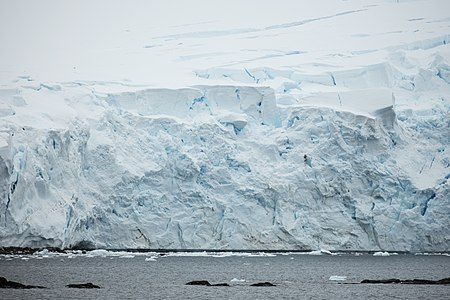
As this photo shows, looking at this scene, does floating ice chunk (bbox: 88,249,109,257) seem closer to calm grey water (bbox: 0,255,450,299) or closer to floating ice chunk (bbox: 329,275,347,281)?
calm grey water (bbox: 0,255,450,299)

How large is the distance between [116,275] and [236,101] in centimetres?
1672

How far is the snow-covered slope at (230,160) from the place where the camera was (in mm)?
35656

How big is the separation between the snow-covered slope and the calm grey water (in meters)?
1.35

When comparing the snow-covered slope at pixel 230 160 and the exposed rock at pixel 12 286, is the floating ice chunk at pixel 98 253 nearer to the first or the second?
the snow-covered slope at pixel 230 160

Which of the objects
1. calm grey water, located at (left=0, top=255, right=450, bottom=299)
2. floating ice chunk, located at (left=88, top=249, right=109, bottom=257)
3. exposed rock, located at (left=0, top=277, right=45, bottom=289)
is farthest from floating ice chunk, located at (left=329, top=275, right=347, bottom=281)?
floating ice chunk, located at (left=88, top=249, right=109, bottom=257)

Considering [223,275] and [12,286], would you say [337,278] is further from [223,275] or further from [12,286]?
[12,286]

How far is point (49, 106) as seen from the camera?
129ft

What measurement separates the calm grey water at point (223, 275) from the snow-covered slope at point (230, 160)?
1355 millimetres

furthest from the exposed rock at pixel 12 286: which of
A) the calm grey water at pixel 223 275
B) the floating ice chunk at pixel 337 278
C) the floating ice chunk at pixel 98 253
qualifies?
the floating ice chunk at pixel 98 253

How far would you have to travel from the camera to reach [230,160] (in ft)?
129

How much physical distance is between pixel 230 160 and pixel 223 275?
34.0 ft

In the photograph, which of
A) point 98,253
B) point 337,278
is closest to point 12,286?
point 337,278

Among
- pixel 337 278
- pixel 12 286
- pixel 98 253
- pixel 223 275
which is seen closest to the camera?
pixel 12 286

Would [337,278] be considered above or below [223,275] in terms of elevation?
above
